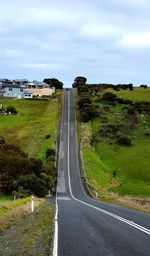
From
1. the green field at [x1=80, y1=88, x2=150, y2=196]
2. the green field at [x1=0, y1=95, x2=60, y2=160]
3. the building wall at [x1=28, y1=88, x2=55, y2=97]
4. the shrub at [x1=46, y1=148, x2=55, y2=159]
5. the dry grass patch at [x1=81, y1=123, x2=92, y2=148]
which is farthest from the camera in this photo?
the building wall at [x1=28, y1=88, x2=55, y2=97]

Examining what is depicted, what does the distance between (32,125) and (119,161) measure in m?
41.4

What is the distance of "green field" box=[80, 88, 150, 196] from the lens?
74.4 metres

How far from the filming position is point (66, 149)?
101m

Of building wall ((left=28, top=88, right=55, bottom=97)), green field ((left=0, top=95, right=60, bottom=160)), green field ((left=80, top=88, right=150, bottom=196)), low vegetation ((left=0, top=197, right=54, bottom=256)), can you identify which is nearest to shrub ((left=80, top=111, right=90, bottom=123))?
green field ((left=80, top=88, right=150, bottom=196))

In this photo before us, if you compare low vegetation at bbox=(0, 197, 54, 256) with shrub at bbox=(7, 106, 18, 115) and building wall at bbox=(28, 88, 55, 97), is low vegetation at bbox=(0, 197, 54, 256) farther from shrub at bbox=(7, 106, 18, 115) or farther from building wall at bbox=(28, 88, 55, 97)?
building wall at bbox=(28, 88, 55, 97)

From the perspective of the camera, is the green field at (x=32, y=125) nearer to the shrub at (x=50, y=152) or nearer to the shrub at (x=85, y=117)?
the shrub at (x=50, y=152)

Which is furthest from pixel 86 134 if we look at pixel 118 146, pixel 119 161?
pixel 119 161

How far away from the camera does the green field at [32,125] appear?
103137mm

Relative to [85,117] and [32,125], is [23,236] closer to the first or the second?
[85,117]

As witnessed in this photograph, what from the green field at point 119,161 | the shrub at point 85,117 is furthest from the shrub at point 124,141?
the shrub at point 85,117

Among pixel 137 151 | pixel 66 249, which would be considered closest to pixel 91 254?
pixel 66 249

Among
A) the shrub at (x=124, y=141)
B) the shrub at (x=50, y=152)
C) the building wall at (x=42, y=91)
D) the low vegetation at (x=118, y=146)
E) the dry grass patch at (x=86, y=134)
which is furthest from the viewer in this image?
the building wall at (x=42, y=91)

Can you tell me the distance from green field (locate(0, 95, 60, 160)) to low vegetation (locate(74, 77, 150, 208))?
820 cm

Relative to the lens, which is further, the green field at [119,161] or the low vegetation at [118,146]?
the low vegetation at [118,146]
